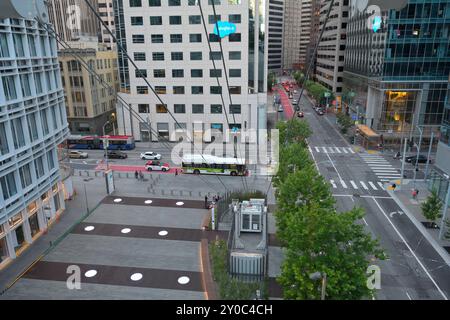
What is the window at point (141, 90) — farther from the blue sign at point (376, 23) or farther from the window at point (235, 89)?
the blue sign at point (376, 23)

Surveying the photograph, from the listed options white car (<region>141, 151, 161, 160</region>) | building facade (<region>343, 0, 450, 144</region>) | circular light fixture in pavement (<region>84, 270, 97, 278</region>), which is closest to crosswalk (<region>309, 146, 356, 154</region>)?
building facade (<region>343, 0, 450, 144</region>)

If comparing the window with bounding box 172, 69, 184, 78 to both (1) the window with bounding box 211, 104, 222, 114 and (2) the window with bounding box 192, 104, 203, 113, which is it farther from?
(1) the window with bounding box 211, 104, 222, 114

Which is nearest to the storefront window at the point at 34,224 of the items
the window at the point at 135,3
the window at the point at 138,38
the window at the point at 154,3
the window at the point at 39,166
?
the window at the point at 39,166

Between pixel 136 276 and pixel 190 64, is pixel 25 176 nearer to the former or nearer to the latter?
pixel 136 276

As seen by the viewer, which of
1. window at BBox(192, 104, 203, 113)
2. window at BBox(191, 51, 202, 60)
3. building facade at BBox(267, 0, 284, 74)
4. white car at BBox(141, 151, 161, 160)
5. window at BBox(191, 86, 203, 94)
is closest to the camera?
white car at BBox(141, 151, 161, 160)

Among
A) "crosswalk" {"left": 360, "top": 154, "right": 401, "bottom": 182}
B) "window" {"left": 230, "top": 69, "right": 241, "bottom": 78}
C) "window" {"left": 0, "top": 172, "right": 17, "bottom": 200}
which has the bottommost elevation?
"crosswalk" {"left": 360, "top": 154, "right": 401, "bottom": 182}

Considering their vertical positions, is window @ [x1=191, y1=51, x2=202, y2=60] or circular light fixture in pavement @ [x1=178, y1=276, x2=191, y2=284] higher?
window @ [x1=191, y1=51, x2=202, y2=60]
